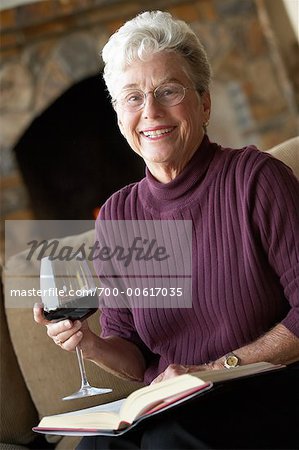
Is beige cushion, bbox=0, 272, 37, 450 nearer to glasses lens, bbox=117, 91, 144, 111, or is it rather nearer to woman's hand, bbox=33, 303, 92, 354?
woman's hand, bbox=33, 303, 92, 354

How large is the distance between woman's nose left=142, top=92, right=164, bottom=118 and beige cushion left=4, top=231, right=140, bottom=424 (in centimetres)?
56

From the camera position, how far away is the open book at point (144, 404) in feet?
3.67

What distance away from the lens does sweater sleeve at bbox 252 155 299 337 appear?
4.62 ft

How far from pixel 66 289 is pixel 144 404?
0.30 m

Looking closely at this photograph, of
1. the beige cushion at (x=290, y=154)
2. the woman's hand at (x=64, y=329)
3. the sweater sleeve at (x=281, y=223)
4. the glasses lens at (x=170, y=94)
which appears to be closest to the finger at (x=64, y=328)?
the woman's hand at (x=64, y=329)

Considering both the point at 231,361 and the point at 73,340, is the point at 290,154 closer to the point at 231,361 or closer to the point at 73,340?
the point at 231,361

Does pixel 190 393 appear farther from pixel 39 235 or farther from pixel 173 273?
pixel 39 235

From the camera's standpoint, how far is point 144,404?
114 centimetres

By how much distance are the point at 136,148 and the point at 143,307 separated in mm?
337

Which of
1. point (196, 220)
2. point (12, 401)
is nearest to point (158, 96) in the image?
point (196, 220)

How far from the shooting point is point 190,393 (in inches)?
43.5

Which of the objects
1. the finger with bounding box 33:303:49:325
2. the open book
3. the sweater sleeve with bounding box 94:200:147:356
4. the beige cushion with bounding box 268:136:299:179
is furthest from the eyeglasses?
the open book

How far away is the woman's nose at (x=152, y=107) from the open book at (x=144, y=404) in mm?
563

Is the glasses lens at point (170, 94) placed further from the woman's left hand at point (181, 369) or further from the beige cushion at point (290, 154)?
the woman's left hand at point (181, 369)
